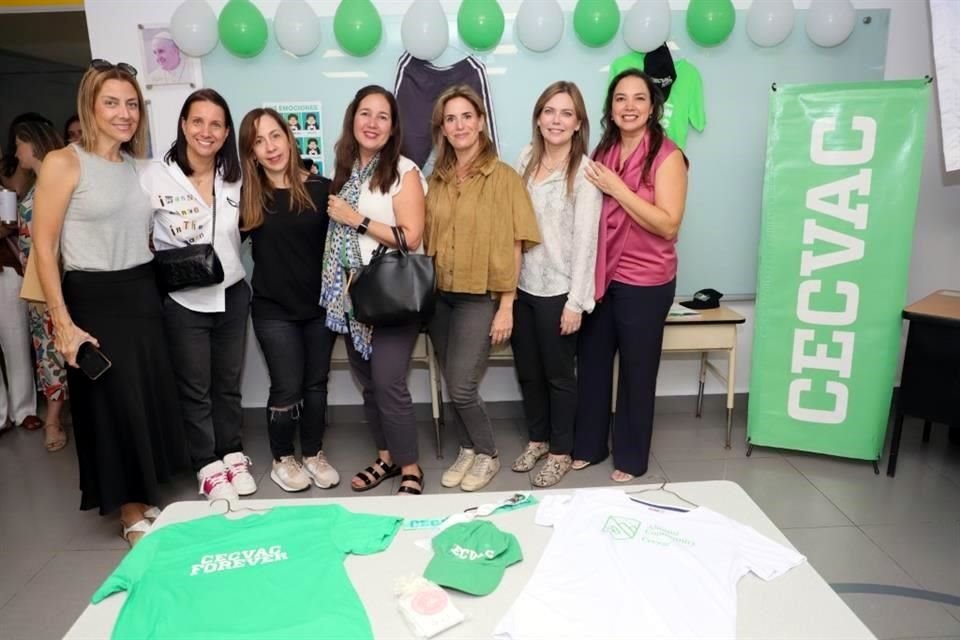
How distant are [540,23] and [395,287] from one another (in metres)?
1.57

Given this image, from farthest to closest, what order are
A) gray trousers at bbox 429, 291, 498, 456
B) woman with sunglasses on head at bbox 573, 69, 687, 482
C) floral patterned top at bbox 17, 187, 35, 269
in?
1. floral patterned top at bbox 17, 187, 35, 269
2. gray trousers at bbox 429, 291, 498, 456
3. woman with sunglasses on head at bbox 573, 69, 687, 482

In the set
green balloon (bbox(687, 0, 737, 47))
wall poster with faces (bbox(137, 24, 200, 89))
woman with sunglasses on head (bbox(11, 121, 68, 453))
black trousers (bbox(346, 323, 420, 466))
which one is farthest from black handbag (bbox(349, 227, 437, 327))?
woman with sunglasses on head (bbox(11, 121, 68, 453))

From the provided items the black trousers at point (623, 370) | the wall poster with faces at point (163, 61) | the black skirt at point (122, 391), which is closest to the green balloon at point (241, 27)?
the wall poster with faces at point (163, 61)

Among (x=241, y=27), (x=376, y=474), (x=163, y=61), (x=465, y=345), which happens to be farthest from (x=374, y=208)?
(x=163, y=61)

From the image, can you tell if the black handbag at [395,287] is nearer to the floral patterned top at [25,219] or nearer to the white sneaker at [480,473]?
the white sneaker at [480,473]

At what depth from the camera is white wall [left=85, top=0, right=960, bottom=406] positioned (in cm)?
312

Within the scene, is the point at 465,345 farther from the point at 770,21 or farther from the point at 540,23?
the point at 770,21

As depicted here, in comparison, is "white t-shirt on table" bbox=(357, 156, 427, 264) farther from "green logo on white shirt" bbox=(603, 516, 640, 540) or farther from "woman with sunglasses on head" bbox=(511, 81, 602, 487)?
"green logo on white shirt" bbox=(603, 516, 640, 540)

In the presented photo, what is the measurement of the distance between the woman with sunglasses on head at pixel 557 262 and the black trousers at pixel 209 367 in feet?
3.84

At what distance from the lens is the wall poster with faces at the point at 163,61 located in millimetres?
3107

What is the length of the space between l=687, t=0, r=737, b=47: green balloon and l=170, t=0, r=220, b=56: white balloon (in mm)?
2267

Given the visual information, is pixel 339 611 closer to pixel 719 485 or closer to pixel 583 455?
pixel 719 485

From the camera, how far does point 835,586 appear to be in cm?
212

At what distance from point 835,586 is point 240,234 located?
2.48 meters
